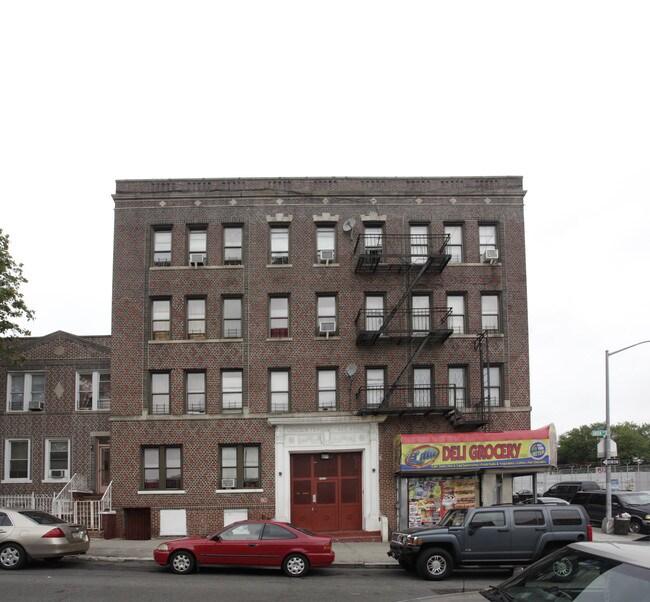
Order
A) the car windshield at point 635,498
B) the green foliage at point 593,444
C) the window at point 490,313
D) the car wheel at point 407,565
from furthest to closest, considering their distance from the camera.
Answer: the green foliage at point 593,444 → the car windshield at point 635,498 → the window at point 490,313 → the car wheel at point 407,565

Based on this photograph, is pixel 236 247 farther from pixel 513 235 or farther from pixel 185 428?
pixel 513 235

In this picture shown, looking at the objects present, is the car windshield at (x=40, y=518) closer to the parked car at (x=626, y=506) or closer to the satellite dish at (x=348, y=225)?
the satellite dish at (x=348, y=225)

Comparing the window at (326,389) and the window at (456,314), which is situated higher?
the window at (456,314)

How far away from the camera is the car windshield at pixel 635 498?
109 ft

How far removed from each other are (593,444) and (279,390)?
99243 mm

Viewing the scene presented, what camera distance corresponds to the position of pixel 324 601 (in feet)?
52.2

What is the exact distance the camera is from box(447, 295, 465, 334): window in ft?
103

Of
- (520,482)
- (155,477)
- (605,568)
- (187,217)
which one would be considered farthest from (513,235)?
(520,482)

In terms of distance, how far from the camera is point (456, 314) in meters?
31.6

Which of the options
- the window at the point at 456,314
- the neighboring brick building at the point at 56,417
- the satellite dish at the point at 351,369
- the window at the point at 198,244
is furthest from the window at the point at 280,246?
the neighboring brick building at the point at 56,417

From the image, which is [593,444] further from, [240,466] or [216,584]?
[216,584]

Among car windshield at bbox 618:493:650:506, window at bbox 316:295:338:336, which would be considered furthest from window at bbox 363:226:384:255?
car windshield at bbox 618:493:650:506

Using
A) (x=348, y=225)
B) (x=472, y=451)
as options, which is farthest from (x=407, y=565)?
(x=348, y=225)

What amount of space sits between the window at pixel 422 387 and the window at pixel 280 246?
6840 millimetres
